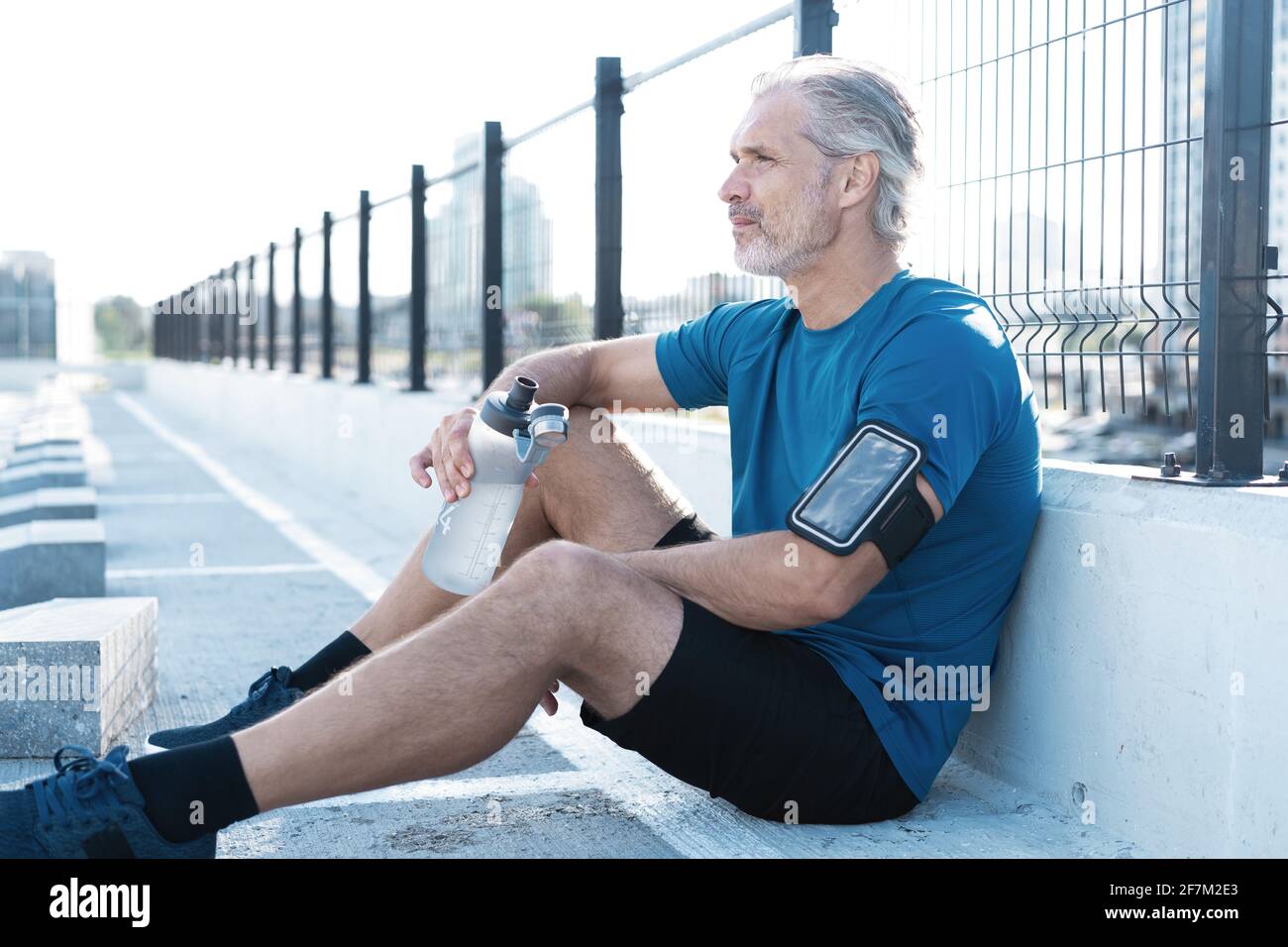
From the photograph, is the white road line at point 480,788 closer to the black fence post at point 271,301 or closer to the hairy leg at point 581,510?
the hairy leg at point 581,510

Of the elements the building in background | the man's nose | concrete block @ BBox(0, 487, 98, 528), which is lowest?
concrete block @ BBox(0, 487, 98, 528)

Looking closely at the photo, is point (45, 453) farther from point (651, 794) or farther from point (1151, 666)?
point (1151, 666)

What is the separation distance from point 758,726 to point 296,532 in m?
6.16

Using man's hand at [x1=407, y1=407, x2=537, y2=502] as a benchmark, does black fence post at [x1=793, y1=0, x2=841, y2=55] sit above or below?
above

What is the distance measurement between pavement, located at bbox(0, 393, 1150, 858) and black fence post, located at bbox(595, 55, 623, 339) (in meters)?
1.61

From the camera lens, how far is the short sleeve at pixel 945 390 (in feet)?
8.68

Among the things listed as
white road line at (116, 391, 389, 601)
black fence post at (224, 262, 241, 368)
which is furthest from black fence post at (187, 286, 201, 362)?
white road line at (116, 391, 389, 601)

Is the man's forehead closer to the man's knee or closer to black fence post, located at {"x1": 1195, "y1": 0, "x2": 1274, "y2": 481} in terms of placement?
black fence post, located at {"x1": 1195, "y1": 0, "x2": 1274, "y2": 481}

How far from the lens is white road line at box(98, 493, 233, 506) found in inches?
397

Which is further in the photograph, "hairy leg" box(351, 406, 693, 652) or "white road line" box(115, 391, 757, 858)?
"hairy leg" box(351, 406, 693, 652)

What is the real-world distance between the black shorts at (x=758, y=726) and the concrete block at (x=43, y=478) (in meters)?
6.27

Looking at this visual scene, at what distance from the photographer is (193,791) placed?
2406mm

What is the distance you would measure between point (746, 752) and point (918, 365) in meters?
0.81
